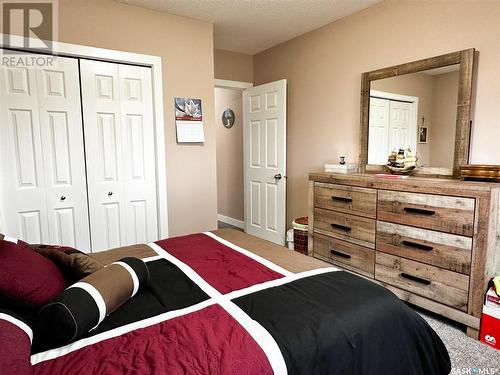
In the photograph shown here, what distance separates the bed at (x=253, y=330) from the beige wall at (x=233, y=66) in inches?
133

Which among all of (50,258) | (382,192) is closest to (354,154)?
(382,192)

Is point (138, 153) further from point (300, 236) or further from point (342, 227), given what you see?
point (342, 227)

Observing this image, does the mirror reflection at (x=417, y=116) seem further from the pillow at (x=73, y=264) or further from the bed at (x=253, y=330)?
the pillow at (x=73, y=264)

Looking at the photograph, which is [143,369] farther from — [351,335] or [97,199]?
[97,199]

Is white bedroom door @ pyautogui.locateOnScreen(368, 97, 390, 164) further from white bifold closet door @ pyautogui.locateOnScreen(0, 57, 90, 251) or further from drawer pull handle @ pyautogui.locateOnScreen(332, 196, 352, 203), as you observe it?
white bifold closet door @ pyautogui.locateOnScreen(0, 57, 90, 251)

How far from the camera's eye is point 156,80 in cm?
310

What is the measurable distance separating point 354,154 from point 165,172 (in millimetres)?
1988

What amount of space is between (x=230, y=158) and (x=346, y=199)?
3.02m

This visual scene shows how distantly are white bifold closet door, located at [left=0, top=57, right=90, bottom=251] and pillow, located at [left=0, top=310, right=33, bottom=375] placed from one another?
2040mm

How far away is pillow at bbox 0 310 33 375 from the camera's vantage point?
2.45ft

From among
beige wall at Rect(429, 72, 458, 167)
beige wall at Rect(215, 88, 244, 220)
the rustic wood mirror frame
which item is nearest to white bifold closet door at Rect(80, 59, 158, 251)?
beige wall at Rect(215, 88, 244, 220)

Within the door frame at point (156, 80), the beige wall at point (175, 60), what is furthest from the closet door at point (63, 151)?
the beige wall at point (175, 60)

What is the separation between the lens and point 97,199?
116 inches

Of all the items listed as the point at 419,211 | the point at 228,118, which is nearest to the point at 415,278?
the point at 419,211
